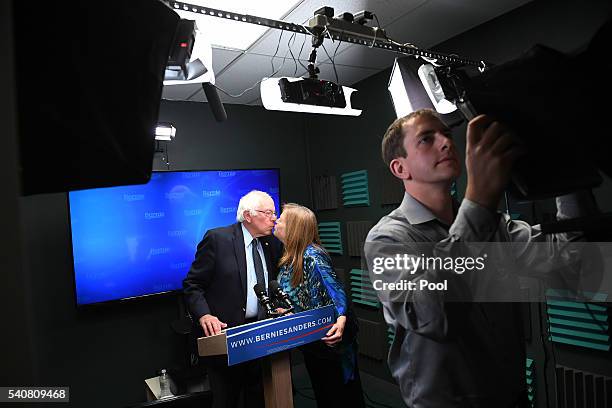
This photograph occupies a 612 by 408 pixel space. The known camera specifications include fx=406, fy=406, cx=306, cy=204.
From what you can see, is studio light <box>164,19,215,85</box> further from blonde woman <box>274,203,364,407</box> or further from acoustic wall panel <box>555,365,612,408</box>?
acoustic wall panel <box>555,365,612,408</box>

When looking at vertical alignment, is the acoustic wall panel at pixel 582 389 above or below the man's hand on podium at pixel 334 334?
below

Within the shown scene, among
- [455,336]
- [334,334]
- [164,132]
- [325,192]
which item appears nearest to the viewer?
[455,336]

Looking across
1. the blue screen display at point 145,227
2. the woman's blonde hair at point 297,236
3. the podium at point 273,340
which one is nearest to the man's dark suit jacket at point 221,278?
the woman's blonde hair at point 297,236

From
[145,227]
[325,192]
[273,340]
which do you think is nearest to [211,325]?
[273,340]

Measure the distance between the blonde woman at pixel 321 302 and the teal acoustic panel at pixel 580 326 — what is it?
96 cm

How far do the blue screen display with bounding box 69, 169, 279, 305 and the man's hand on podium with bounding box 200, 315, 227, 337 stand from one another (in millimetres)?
1054

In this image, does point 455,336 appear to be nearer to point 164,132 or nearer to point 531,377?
point 531,377

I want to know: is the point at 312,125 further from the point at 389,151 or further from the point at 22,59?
the point at 22,59

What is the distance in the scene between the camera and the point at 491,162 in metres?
0.93

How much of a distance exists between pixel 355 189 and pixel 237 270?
141 cm

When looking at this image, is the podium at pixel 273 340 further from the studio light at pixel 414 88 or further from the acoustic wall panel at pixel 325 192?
the acoustic wall panel at pixel 325 192

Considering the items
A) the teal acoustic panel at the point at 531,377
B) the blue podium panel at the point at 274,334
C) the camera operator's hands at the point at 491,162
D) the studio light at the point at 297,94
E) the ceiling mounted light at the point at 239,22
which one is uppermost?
the ceiling mounted light at the point at 239,22

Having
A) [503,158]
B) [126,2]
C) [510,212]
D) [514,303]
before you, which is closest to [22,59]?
[126,2]

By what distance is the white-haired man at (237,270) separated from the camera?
8.12ft
